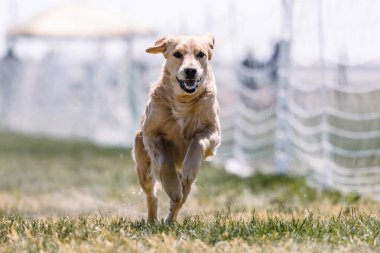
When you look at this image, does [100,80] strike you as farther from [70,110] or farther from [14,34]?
[14,34]

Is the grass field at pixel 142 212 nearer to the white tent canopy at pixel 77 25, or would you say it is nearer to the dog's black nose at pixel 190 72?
the dog's black nose at pixel 190 72

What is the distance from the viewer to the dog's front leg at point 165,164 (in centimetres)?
586

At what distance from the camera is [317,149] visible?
428 inches

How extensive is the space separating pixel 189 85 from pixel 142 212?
8.39 feet

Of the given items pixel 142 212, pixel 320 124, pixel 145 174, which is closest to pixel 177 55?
pixel 145 174

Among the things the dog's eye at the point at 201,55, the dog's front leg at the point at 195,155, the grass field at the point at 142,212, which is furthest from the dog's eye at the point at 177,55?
the grass field at the point at 142,212

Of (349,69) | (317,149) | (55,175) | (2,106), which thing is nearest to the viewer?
(349,69)

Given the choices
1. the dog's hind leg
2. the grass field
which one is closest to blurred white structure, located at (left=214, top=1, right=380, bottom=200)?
the grass field

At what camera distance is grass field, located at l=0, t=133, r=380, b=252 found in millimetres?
4734

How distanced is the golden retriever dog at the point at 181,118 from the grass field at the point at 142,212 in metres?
0.31

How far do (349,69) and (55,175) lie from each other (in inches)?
192

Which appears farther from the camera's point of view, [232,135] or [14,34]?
[14,34]

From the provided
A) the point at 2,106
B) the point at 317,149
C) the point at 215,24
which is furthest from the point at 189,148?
the point at 2,106

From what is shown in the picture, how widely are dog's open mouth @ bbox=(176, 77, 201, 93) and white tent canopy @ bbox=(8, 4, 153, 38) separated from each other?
875 inches
